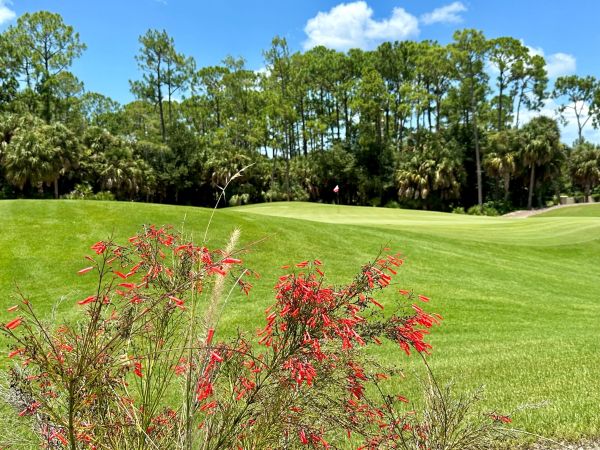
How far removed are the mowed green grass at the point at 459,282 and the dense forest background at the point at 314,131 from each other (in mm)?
24843

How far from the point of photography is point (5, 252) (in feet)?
37.3

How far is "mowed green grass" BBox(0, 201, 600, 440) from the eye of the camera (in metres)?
5.38

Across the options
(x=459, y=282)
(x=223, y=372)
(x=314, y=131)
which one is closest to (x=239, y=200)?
(x=314, y=131)

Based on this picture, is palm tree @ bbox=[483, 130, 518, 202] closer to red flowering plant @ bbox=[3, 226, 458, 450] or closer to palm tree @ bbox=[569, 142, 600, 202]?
palm tree @ bbox=[569, 142, 600, 202]

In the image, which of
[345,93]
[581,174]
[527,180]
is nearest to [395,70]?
[345,93]

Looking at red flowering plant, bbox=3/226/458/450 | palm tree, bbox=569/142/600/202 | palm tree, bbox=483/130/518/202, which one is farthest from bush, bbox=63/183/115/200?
palm tree, bbox=569/142/600/202

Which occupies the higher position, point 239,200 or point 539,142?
point 539,142

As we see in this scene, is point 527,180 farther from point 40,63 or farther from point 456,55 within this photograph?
point 40,63

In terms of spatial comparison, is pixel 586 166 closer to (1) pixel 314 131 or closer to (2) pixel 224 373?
(1) pixel 314 131

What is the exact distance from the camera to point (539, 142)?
4209cm

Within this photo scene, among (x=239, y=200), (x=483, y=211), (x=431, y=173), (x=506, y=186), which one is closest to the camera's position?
(x=483, y=211)

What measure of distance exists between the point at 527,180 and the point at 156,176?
39570 millimetres

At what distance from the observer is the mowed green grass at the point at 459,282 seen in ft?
17.6

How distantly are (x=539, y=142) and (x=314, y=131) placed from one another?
79.3 feet
